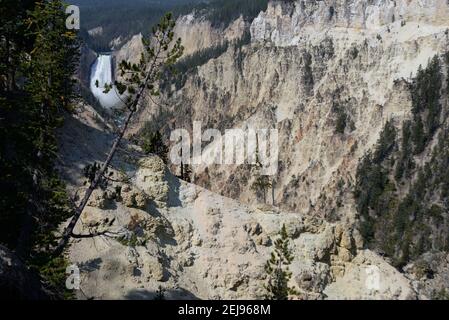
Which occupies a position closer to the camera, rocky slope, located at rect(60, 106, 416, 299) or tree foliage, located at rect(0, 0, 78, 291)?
tree foliage, located at rect(0, 0, 78, 291)

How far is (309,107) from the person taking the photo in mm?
130125

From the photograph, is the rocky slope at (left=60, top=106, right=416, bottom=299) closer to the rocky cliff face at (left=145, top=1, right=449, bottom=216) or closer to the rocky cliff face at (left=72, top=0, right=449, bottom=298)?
the rocky cliff face at (left=72, top=0, right=449, bottom=298)

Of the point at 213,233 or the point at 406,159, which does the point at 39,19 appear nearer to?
the point at 213,233

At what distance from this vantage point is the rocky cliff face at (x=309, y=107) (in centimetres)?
2706

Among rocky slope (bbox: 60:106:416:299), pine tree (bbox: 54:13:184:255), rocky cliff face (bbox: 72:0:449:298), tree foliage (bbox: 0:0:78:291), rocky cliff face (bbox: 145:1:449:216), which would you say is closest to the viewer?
pine tree (bbox: 54:13:184:255)

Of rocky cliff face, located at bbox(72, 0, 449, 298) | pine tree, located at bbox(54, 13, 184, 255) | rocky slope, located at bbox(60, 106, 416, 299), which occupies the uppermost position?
rocky cliff face, located at bbox(72, 0, 449, 298)

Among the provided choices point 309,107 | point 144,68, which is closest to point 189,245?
point 144,68

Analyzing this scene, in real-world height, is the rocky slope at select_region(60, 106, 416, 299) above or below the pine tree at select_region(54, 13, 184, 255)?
below

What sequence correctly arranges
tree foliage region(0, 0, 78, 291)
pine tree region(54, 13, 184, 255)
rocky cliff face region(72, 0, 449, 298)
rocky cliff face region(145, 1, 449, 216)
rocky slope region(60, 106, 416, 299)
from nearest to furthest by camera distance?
pine tree region(54, 13, 184, 255) → tree foliage region(0, 0, 78, 291) → rocky slope region(60, 106, 416, 299) → rocky cliff face region(72, 0, 449, 298) → rocky cliff face region(145, 1, 449, 216)

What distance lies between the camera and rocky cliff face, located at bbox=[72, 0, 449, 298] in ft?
88.8

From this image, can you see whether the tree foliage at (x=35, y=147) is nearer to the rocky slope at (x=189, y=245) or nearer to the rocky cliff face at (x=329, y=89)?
the rocky slope at (x=189, y=245)

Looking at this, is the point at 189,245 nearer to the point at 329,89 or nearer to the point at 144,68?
the point at 144,68

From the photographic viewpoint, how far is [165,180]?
93.0 feet

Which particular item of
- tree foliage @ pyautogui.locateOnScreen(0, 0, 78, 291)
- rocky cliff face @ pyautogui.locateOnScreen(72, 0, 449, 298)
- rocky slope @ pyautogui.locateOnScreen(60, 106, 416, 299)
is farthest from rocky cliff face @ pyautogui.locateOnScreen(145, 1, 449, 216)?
tree foliage @ pyautogui.locateOnScreen(0, 0, 78, 291)
